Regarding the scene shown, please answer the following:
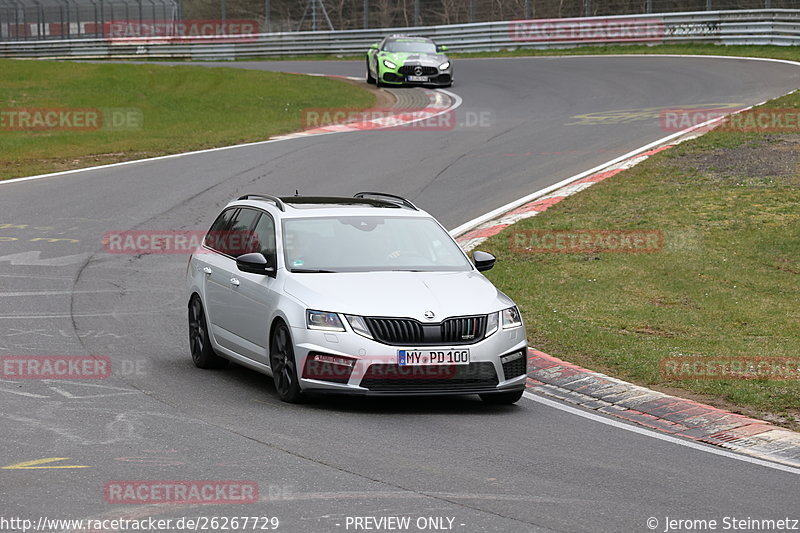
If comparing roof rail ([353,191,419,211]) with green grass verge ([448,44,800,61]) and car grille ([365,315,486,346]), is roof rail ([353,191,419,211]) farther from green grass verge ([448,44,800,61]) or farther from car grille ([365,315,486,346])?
green grass verge ([448,44,800,61])

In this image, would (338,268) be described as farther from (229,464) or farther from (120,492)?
(120,492)

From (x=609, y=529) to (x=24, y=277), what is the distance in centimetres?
1055

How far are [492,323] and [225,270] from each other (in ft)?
8.96

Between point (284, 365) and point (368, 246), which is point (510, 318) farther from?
point (284, 365)

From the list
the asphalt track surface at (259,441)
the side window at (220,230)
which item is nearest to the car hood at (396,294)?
the asphalt track surface at (259,441)

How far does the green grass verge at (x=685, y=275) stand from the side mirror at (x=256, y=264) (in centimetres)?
295

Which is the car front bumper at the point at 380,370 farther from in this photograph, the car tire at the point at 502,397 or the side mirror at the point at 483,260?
the side mirror at the point at 483,260

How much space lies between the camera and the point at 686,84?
32406 millimetres

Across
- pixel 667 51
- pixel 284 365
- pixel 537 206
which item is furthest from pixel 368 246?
pixel 667 51

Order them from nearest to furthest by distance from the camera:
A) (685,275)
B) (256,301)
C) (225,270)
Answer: (256,301), (225,270), (685,275)

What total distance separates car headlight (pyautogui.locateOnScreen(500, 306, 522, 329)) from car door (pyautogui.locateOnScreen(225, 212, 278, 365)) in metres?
1.82

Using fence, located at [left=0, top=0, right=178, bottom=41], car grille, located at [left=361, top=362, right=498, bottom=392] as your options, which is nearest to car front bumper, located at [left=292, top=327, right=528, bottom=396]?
car grille, located at [left=361, top=362, right=498, bottom=392]

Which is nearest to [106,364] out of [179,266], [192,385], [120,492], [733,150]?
[192,385]

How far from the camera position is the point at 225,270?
36.1 feet
